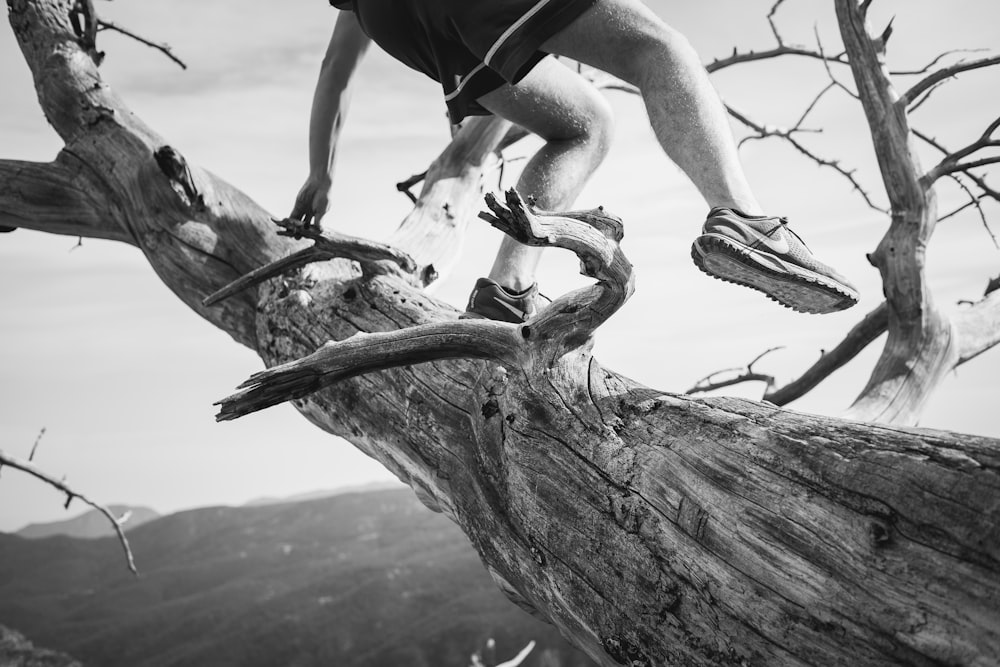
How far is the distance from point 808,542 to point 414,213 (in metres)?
2.16

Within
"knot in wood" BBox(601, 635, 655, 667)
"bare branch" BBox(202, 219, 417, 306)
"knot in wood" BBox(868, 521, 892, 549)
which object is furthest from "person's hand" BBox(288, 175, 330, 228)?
"knot in wood" BBox(868, 521, 892, 549)

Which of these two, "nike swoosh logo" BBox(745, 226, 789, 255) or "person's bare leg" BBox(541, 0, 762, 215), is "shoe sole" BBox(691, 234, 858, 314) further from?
"person's bare leg" BBox(541, 0, 762, 215)

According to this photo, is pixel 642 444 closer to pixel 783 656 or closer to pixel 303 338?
pixel 783 656

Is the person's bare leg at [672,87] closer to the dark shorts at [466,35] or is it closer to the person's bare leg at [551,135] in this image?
the dark shorts at [466,35]

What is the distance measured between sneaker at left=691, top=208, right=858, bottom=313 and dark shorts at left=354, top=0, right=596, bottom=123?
48 centimetres

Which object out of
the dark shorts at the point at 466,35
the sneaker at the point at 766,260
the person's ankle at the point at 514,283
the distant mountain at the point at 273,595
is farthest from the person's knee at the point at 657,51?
the distant mountain at the point at 273,595

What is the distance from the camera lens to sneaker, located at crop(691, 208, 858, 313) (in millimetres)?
1205

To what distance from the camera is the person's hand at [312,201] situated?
210 centimetres

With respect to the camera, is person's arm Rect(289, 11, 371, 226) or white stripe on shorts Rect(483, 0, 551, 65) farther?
person's arm Rect(289, 11, 371, 226)

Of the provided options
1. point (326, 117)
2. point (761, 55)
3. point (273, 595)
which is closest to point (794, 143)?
point (761, 55)

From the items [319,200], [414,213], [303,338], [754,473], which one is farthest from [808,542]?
[414,213]

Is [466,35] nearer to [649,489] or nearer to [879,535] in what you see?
[649,489]

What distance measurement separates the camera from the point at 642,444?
113 cm

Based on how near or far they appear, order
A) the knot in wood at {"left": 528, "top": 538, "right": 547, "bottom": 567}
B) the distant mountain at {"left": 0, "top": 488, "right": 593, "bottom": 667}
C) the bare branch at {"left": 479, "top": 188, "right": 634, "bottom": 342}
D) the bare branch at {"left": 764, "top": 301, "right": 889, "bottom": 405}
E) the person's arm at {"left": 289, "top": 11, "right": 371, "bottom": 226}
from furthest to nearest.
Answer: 1. the distant mountain at {"left": 0, "top": 488, "right": 593, "bottom": 667}
2. the bare branch at {"left": 764, "top": 301, "right": 889, "bottom": 405}
3. the person's arm at {"left": 289, "top": 11, "right": 371, "bottom": 226}
4. the knot in wood at {"left": 528, "top": 538, "right": 547, "bottom": 567}
5. the bare branch at {"left": 479, "top": 188, "right": 634, "bottom": 342}
